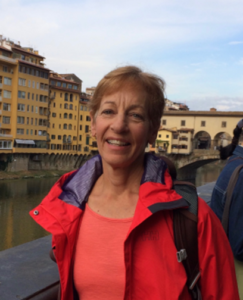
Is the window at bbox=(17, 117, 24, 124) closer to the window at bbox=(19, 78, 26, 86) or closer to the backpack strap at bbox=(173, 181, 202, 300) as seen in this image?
the window at bbox=(19, 78, 26, 86)

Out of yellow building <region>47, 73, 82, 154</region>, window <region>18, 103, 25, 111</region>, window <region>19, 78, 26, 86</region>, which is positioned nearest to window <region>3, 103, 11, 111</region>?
window <region>18, 103, 25, 111</region>

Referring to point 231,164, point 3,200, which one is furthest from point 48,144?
point 231,164

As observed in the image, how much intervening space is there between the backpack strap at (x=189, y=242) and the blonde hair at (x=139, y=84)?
0.97 ft

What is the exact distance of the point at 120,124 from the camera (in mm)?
996

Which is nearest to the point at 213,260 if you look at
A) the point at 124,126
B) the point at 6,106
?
the point at 124,126

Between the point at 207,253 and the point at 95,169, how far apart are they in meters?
0.48

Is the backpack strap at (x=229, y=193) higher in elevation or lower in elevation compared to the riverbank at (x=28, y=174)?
higher

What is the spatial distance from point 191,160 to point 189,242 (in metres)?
28.4

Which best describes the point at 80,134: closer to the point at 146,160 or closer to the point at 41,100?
the point at 41,100

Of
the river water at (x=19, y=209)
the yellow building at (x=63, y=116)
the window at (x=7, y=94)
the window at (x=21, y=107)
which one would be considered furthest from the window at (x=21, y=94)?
the river water at (x=19, y=209)

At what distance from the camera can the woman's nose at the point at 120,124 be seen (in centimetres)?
100

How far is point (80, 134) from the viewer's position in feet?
96.9

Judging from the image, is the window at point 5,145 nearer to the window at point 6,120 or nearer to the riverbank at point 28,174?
the window at point 6,120

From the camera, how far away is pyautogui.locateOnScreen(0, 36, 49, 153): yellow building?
23.6 m
